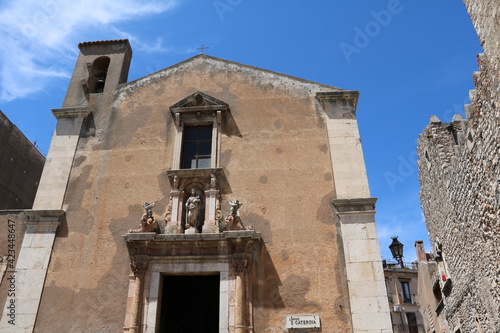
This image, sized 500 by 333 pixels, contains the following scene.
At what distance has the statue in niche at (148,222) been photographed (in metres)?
8.94

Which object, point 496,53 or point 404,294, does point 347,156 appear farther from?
point 404,294

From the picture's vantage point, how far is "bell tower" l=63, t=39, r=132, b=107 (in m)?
11.6

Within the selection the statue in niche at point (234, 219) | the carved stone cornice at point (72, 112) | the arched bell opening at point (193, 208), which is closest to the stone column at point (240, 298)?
the statue in niche at point (234, 219)

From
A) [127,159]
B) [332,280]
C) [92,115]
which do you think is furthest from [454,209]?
[92,115]

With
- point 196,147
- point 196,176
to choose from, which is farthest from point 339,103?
point 196,176

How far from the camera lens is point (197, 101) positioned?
35.9 feet

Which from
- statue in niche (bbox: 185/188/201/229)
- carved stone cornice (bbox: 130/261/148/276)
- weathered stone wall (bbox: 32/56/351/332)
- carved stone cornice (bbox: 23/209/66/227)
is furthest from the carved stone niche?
carved stone cornice (bbox: 23/209/66/227)

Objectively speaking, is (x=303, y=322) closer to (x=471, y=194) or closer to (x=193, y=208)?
(x=193, y=208)

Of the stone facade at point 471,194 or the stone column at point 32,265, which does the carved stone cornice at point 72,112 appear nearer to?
the stone column at point 32,265

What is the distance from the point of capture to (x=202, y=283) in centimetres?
1077

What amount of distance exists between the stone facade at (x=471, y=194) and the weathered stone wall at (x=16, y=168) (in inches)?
548

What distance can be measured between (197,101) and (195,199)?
288cm

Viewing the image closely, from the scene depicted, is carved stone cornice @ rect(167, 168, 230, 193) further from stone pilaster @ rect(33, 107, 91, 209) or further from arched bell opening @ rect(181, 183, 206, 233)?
stone pilaster @ rect(33, 107, 91, 209)

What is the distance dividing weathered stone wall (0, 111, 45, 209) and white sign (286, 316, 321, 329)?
10.2 m
